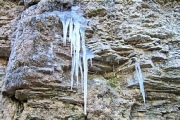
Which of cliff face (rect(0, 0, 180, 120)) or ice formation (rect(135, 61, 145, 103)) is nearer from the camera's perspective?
cliff face (rect(0, 0, 180, 120))

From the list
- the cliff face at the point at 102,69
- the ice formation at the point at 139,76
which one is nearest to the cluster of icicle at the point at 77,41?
the cliff face at the point at 102,69

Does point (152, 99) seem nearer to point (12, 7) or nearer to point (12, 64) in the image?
point (12, 64)

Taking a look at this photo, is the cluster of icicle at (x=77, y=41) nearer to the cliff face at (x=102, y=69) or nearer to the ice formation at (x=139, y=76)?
the cliff face at (x=102, y=69)

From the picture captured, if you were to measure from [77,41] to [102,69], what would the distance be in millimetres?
583

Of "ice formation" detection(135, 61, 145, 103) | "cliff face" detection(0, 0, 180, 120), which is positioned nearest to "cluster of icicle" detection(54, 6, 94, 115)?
"cliff face" detection(0, 0, 180, 120)

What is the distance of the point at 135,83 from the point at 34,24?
179cm

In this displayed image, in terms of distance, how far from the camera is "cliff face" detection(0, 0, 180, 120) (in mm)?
3120

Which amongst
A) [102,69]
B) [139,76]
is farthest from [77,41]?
[139,76]

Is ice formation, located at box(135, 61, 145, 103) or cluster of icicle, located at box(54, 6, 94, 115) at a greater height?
cluster of icicle, located at box(54, 6, 94, 115)

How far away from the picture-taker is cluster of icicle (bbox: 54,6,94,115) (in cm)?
330

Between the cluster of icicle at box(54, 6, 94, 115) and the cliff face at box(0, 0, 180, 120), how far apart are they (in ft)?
0.30

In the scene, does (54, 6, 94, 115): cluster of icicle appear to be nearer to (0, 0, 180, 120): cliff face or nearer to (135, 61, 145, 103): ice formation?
(0, 0, 180, 120): cliff face

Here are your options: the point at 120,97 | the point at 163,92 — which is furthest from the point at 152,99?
the point at 120,97

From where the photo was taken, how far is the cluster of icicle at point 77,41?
3.30 m
